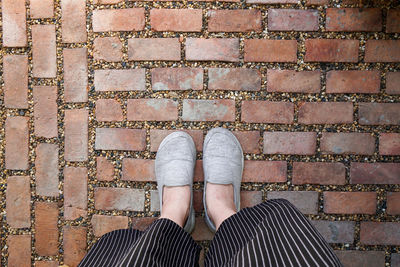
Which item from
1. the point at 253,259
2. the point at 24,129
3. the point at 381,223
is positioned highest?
the point at 24,129

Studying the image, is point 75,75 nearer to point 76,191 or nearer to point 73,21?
point 73,21

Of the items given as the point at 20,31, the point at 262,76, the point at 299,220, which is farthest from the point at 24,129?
the point at 299,220

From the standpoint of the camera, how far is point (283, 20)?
1.29m

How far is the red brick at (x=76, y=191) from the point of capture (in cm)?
135

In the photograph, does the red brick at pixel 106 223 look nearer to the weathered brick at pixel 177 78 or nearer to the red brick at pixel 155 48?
the weathered brick at pixel 177 78

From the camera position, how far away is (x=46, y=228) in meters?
1.37

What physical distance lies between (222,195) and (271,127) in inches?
15.5

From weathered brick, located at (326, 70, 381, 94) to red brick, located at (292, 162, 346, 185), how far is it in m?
0.35

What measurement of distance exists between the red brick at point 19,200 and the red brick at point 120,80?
0.60 m

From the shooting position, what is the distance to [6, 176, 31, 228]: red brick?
1.37 m

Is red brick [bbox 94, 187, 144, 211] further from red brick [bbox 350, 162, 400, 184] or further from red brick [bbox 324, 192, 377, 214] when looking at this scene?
red brick [bbox 350, 162, 400, 184]

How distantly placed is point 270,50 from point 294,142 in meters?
0.45

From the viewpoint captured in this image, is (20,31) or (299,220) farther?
(20,31)

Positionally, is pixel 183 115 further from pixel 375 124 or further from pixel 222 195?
pixel 375 124
